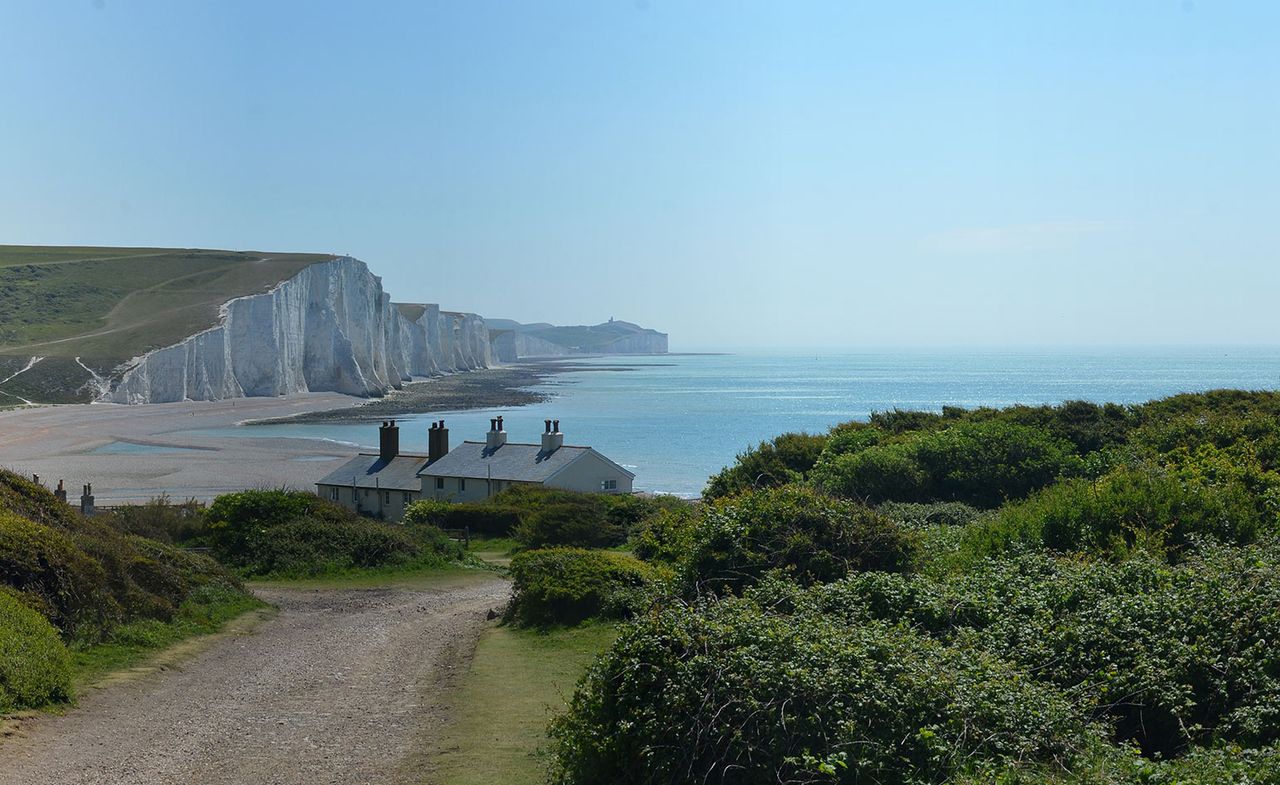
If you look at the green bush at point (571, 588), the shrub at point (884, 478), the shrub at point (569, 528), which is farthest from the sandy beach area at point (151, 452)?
the shrub at point (884, 478)

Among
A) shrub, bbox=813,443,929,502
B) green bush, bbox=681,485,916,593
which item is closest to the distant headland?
shrub, bbox=813,443,929,502

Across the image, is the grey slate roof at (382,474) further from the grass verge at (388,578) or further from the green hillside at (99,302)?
the green hillside at (99,302)

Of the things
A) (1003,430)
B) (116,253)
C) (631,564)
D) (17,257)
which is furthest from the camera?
(116,253)

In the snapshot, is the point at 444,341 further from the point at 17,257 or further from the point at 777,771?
the point at 777,771

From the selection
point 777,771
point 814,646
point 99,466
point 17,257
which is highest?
point 17,257

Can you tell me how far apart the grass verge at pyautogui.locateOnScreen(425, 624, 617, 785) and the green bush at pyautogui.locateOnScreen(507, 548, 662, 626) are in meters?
0.46

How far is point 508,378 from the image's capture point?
191 m

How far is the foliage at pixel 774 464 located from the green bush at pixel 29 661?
59.4ft

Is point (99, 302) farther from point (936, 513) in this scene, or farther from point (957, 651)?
point (957, 651)

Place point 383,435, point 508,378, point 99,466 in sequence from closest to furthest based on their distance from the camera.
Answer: point 383,435 → point 99,466 → point 508,378

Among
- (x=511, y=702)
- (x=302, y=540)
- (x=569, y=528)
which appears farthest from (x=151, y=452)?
(x=511, y=702)

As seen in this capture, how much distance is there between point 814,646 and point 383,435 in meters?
37.3

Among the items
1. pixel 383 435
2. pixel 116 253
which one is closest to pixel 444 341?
pixel 116 253

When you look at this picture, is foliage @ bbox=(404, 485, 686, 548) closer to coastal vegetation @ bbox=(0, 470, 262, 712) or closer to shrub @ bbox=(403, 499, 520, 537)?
shrub @ bbox=(403, 499, 520, 537)
